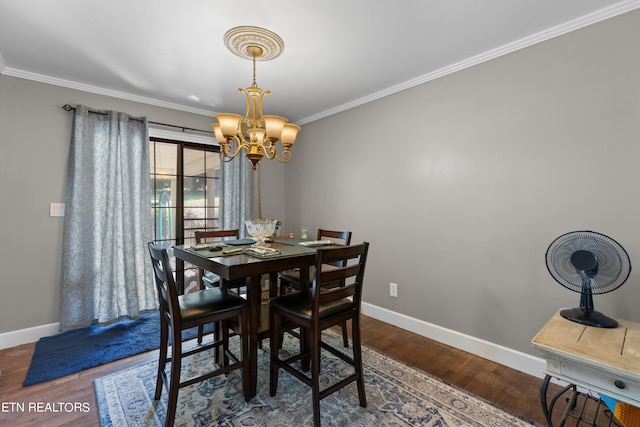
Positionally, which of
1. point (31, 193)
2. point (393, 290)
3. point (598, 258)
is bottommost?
point (393, 290)

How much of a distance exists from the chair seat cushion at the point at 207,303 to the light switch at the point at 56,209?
1.89 metres

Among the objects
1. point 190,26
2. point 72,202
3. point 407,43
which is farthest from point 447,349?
point 72,202

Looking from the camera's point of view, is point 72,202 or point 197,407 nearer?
point 197,407

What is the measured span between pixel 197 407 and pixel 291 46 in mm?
2518

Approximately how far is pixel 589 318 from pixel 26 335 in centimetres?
424

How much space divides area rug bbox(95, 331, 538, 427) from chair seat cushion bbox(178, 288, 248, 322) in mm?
601

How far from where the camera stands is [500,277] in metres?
2.30

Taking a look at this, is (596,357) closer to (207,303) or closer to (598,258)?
(598,258)

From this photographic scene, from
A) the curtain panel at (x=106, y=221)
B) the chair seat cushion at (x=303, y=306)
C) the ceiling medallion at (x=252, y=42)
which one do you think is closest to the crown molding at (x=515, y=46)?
the ceiling medallion at (x=252, y=42)

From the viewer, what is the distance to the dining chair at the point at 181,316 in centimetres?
156

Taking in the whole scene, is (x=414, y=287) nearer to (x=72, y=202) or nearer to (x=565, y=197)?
(x=565, y=197)

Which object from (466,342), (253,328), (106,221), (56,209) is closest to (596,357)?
(466,342)

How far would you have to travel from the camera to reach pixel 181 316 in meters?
1.64

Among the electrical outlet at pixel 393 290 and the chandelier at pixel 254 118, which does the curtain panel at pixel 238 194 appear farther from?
the electrical outlet at pixel 393 290
